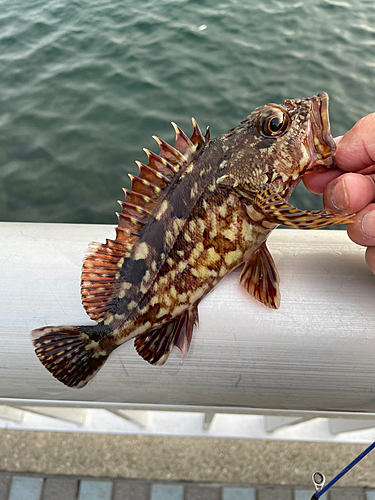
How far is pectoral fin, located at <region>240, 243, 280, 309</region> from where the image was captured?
140 centimetres

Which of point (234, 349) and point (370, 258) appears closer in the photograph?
point (234, 349)

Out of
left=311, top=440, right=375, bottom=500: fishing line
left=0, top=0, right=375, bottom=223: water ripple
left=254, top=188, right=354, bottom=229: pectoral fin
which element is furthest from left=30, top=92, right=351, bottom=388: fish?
left=0, top=0, right=375, bottom=223: water ripple

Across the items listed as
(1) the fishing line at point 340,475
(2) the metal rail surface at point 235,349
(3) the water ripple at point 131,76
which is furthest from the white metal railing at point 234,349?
(3) the water ripple at point 131,76

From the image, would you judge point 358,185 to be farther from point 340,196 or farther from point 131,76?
point 131,76

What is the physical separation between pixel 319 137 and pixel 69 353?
1.42 metres

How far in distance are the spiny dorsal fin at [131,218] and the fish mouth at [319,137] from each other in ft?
1.59

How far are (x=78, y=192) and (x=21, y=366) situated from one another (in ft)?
15.1

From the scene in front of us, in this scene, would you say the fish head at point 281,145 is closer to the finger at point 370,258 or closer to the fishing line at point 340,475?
the finger at point 370,258

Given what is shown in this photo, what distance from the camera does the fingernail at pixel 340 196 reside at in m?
1.71

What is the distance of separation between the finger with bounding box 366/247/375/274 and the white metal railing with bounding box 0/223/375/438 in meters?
0.03

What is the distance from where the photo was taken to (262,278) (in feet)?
4.95

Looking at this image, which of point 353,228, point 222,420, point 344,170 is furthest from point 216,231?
point 222,420

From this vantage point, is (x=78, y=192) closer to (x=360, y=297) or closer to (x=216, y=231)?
(x=216, y=231)

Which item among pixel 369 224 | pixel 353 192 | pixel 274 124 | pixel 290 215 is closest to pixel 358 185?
pixel 353 192
